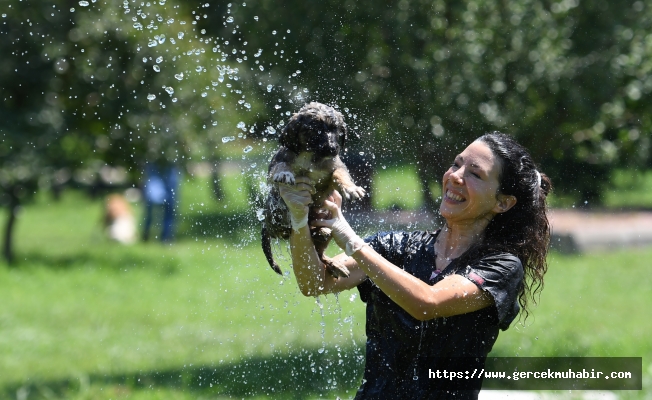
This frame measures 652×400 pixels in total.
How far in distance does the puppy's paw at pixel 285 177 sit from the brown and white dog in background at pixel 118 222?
11.8 meters

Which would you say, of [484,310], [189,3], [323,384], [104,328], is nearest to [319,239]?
[484,310]

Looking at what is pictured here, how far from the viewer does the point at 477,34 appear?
6773mm

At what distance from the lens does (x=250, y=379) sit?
636 cm

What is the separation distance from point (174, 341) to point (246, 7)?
2.97m

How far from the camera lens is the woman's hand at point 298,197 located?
3.06 m

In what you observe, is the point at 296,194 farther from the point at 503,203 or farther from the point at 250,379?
the point at 250,379

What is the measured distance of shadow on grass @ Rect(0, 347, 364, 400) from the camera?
610 centimetres

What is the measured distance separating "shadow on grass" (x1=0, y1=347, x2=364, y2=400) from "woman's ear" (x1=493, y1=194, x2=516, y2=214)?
9.28 feet

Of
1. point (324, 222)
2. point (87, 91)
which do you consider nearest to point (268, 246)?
point (324, 222)

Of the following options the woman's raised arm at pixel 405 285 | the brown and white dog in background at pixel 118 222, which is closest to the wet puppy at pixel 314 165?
the woman's raised arm at pixel 405 285

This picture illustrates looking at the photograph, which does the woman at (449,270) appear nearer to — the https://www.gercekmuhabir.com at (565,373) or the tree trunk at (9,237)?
the https://www.gercekmuhabir.com at (565,373)

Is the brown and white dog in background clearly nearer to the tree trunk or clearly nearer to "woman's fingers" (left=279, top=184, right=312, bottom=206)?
the tree trunk

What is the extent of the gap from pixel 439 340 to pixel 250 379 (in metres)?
3.33

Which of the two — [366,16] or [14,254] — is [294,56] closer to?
[366,16]
